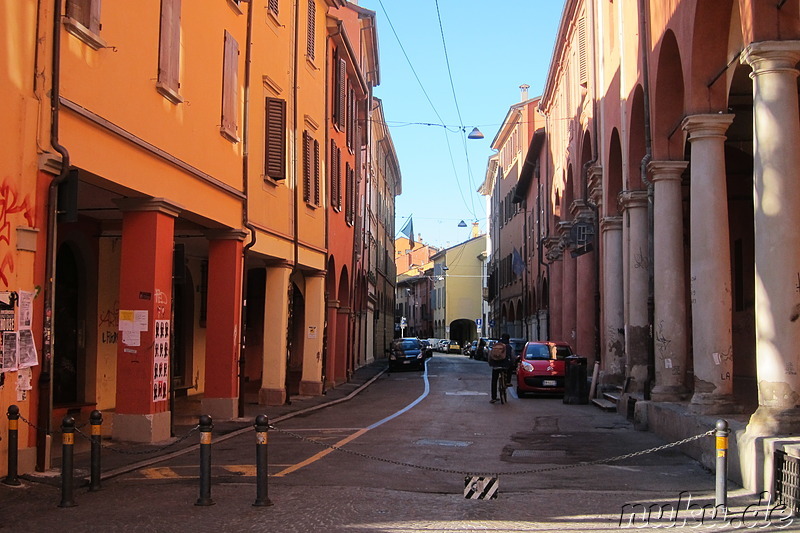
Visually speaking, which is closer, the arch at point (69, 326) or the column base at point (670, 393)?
the column base at point (670, 393)

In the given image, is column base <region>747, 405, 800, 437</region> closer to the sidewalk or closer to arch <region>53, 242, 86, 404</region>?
the sidewalk

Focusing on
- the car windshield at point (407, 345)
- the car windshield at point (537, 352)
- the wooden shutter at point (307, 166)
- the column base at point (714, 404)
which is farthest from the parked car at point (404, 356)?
the column base at point (714, 404)

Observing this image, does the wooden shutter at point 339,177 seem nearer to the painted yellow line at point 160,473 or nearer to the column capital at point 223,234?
the column capital at point 223,234

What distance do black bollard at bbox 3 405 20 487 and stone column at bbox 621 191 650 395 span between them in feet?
43.6

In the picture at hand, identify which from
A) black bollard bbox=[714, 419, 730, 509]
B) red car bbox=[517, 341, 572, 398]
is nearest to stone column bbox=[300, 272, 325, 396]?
red car bbox=[517, 341, 572, 398]

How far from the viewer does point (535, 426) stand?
17688 millimetres

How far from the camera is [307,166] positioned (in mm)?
23938

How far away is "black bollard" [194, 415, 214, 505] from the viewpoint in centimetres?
862

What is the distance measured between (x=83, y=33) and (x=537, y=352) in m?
18.0

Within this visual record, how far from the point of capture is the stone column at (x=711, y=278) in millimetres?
13695

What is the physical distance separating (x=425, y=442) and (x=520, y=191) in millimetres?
41344

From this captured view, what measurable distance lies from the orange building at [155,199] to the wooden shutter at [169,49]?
39 mm

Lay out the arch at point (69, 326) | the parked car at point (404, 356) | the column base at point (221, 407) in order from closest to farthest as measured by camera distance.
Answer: the arch at point (69, 326) < the column base at point (221, 407) < the parked car at point (404, 356)

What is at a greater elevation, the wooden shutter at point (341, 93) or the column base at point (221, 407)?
the wooden shutter at point (341, 93)
